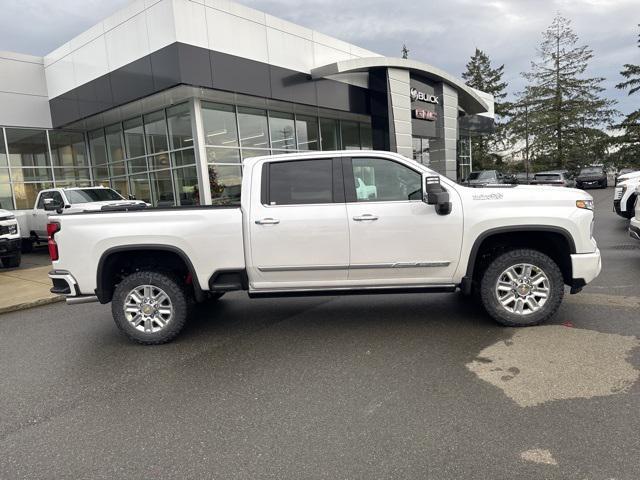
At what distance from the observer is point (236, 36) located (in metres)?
14.3

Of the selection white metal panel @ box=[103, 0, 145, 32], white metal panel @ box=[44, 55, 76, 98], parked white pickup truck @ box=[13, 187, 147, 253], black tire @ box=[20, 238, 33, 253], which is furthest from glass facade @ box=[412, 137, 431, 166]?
black tire @ box=[20, 238, 33, 253]

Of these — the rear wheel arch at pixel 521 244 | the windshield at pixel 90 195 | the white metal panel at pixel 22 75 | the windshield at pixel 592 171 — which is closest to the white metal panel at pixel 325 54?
the windshield at pixel 90 195

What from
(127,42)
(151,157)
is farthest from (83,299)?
(151,157)

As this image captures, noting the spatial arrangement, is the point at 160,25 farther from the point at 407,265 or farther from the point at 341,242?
the point at 407,265

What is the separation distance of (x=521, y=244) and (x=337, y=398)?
2.88 metres

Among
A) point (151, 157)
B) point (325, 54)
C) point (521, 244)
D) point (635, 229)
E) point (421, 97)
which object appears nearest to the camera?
point (521, 244)

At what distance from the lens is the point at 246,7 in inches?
577

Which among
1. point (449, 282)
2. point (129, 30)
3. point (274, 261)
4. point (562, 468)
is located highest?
point (129, 30)

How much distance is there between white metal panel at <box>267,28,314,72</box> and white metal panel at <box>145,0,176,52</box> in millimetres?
3732

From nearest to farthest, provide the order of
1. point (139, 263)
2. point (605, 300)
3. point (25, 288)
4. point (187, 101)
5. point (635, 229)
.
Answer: point (139, 263) < point (605, 300) < point (635, 229) < point (25, 288) < point (187, 101)

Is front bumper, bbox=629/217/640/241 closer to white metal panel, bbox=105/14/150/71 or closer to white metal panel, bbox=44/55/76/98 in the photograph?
white metal panel, bbox=105/14/150/71

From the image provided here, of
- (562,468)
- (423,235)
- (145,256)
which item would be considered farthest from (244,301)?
(562,468)

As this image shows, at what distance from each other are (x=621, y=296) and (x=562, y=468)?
13.9 ft

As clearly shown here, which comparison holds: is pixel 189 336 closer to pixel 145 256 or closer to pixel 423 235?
pixel 145 256
